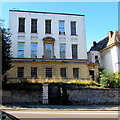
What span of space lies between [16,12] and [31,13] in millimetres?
2592

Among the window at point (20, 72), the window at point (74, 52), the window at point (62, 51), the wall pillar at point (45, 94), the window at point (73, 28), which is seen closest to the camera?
the wall pillar at point (45, 94)

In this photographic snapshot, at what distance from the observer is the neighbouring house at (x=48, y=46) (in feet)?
88.1

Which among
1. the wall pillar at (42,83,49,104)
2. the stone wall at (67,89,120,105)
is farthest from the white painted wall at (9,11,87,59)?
the stone wall at (67,89,120,105)

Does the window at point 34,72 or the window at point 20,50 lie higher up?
the window at point 20,50

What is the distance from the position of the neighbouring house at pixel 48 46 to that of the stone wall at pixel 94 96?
7.47 metres

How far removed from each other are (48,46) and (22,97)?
11972 mm

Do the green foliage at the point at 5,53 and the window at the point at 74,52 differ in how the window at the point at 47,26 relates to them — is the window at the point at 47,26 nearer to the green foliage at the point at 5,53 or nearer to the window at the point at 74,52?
the window at the point at 74,52

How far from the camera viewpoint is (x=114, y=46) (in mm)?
30250

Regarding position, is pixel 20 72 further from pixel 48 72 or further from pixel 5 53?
pixel 5 53

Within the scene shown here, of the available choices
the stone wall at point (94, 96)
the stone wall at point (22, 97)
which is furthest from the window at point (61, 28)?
the stone wall at point (22, 97)

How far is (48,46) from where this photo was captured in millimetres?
28594

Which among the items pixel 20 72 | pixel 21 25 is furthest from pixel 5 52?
pixel 21 25

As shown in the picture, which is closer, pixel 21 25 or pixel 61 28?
pixel 21 25

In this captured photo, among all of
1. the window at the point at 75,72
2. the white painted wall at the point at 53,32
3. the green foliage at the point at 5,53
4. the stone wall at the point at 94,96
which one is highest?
the white painted wall at the point at 53,32
